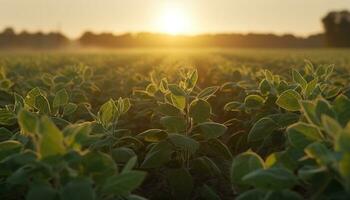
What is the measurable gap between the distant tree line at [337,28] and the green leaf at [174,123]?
7039 cm

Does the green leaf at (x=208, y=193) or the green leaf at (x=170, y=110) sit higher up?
the green leaf at (x=170, y=110)

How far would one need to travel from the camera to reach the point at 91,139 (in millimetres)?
1858

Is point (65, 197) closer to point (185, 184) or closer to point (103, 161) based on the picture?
point (103, 161)

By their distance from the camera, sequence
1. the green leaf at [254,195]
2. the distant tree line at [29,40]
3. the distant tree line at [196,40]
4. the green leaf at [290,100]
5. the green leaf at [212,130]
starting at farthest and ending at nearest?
the distant tree line at [196,40], the distant tree line at [29,40], the green leaf at [212,130], the green leaf at [290,100], the green leaf at [254,195]

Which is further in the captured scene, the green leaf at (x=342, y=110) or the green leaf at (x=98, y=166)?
the green leaf at (x=342, y=110)

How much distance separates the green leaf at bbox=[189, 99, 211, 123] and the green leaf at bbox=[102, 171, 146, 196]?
1.13 metres

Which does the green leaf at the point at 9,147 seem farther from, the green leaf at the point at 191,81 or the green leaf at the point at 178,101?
the green leaf at the point at 191,81

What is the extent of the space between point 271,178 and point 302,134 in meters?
0.30

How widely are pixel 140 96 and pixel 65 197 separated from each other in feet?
7.48

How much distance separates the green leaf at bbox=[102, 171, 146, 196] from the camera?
1669mm

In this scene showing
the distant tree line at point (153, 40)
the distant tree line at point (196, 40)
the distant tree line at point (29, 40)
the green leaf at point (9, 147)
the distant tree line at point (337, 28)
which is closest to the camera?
the green leaf at point (9, 147)

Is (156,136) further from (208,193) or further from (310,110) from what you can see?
(310,110)

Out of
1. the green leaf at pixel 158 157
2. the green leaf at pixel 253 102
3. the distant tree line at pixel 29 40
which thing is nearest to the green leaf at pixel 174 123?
the green leaf at pixel 158 157

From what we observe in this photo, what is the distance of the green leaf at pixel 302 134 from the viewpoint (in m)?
1.83
